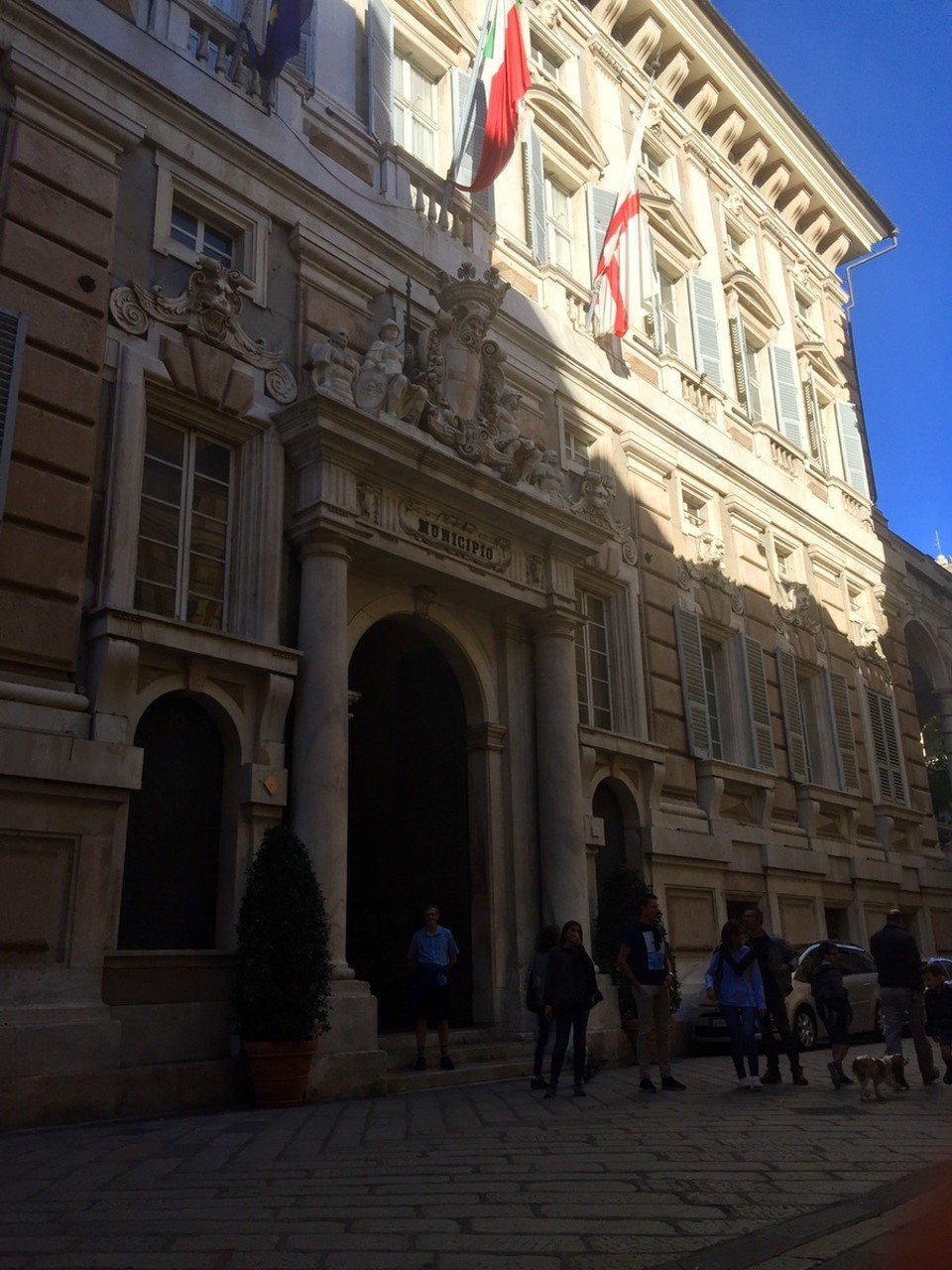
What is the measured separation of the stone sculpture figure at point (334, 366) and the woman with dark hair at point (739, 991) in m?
6.92

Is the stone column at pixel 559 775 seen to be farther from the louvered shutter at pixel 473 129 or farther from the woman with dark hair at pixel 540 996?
the louvered shutter at pixel 473 129

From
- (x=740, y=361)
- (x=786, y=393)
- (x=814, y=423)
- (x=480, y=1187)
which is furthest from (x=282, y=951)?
(x=814, y=423)

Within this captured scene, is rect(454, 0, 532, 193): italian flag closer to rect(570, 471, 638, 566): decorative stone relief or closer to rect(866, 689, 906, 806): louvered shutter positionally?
rect(570, 471, 638, 566): decorative stone relief

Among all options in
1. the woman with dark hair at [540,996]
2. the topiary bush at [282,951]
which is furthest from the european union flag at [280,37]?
the woman with dark hair at [540,996]

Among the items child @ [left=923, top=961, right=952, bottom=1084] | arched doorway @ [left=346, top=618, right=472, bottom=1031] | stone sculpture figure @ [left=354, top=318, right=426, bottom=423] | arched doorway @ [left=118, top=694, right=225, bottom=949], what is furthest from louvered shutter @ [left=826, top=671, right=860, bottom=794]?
arched doorway @ [left=118, top=694, right=225, bottom=949]

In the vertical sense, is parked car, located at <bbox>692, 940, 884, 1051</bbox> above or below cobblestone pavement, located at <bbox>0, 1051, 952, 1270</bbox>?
above

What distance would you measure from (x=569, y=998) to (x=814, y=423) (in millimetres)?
20520

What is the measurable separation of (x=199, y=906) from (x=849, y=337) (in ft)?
84.9

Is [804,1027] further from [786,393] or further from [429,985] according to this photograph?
[786,393]

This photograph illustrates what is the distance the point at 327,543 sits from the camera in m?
12.5

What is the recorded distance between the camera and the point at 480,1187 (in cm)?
593

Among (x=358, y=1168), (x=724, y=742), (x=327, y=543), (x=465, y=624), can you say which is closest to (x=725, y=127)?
(x=724, y=742)

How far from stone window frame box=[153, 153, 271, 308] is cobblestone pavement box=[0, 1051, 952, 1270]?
8.75 m

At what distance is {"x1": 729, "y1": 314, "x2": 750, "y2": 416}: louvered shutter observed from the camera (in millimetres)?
24141
